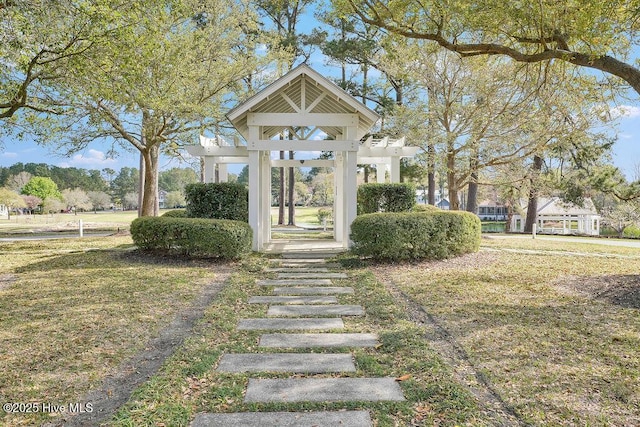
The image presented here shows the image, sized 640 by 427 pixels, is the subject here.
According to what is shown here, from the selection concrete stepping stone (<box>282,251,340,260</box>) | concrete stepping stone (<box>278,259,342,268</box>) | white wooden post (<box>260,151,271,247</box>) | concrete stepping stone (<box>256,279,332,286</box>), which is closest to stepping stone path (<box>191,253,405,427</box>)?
concrete stepping stone (<box>256,279,332,286</box>)

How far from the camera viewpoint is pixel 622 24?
6.98 m

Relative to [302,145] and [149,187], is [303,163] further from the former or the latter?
[149,187]

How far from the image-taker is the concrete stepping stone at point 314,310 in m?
5.59

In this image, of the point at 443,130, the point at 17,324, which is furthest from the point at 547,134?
the point at 17,324

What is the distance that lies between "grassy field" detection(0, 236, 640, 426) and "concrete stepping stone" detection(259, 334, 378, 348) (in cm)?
19

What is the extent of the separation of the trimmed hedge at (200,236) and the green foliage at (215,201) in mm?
1211

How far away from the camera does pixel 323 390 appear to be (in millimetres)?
3262

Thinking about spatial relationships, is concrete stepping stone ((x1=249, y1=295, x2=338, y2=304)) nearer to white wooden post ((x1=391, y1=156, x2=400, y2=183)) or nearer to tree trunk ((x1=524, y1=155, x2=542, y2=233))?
white wooden post ((x1=391, y1=156, x2=400, y2=183))

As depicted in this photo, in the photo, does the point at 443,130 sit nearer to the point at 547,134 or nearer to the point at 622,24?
the point at 547,134

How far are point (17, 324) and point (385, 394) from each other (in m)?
4.71

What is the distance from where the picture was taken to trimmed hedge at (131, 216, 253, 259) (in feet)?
30.4

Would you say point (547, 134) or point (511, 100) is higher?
point (511, 100)

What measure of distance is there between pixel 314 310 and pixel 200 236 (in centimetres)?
449

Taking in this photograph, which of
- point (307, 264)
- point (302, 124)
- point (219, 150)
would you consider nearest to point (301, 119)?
point (302, 124)
